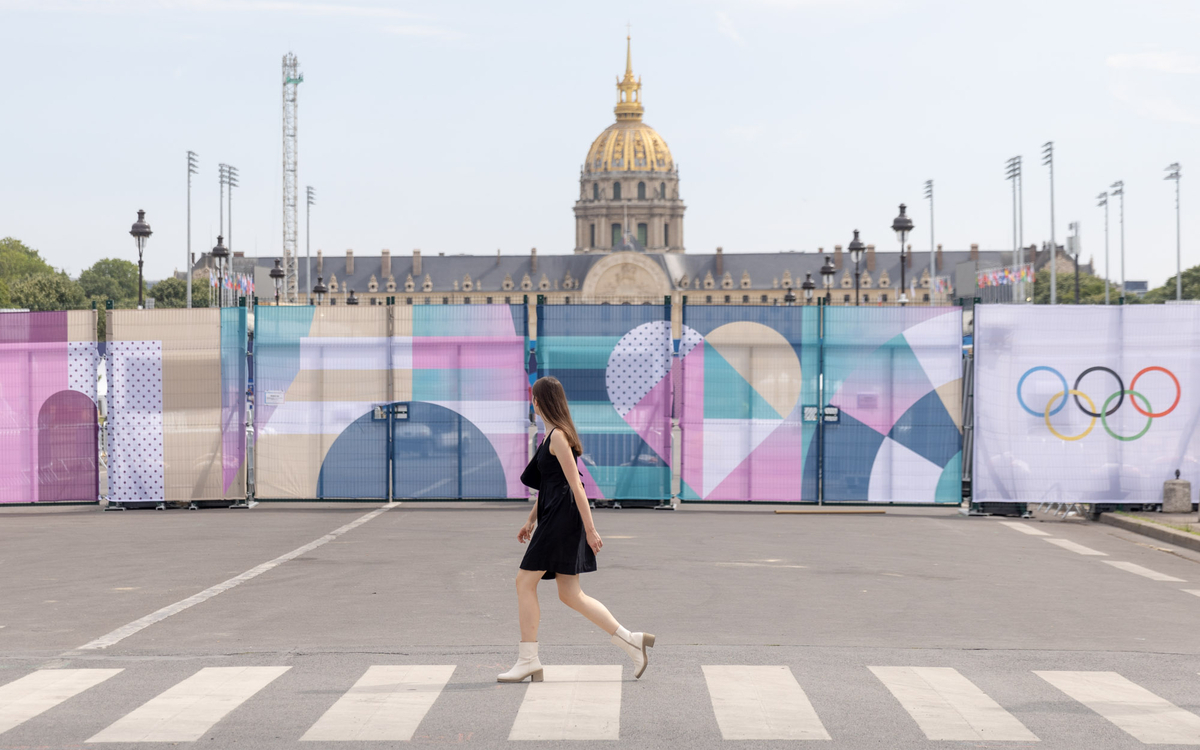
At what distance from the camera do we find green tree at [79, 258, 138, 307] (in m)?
176

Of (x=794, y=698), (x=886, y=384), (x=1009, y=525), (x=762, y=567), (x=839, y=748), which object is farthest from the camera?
(x=886, y=384)

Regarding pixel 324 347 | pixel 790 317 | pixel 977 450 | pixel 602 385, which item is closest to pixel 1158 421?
pixel 977 450

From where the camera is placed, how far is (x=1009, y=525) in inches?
678

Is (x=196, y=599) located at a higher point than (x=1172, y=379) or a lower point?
lower

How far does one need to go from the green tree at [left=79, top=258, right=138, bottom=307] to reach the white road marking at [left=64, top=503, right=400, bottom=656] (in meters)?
166

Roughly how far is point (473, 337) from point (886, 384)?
18.6ft

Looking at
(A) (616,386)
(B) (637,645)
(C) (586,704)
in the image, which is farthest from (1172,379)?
(C) (586,704)

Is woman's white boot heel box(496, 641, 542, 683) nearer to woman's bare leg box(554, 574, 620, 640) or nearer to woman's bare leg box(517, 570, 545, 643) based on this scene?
woman's bare leg box(517, 570, 545, 643)

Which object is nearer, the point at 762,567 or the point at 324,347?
the point at 762,567

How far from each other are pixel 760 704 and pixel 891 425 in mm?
11651

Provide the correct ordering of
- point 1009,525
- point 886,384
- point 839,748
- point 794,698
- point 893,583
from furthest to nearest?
point 886,384 → point 1009,525 → point 893,583 → point 794,698 → point 839,748

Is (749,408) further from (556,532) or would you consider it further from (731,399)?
(556,532)

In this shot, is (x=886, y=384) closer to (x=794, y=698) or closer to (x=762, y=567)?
(x=762, y=567)

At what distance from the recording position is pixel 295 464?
61.8 feet
